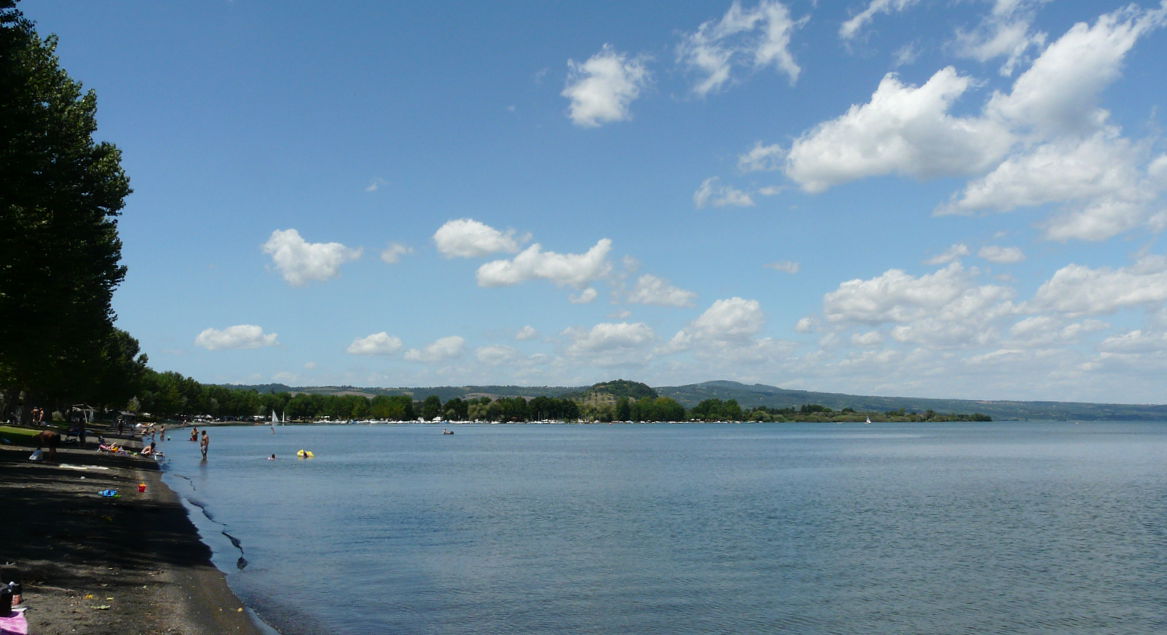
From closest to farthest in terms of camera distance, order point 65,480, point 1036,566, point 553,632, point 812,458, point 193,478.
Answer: point 553,632, point 1036,566, point 65,480, point 193,478, point 812,458

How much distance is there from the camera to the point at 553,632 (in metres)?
22.2

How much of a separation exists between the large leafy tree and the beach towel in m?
21.4

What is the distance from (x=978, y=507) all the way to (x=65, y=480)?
5441 centimetres

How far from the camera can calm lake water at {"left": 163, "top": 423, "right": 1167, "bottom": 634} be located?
956 inches

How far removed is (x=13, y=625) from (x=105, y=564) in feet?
47.0

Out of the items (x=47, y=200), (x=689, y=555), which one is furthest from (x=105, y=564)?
(x=689, y=555)

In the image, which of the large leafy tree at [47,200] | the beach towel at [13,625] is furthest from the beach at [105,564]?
the large leafy tree at [47,200]

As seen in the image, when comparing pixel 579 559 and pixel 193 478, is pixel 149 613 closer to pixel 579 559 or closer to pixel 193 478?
pixel 579 559

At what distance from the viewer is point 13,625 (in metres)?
11.6

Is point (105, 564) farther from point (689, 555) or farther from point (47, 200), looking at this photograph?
point (689, 555)

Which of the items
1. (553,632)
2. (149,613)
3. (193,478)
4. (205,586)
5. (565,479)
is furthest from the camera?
(565,479)

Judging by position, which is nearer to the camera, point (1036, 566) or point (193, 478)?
point (1036, 566)

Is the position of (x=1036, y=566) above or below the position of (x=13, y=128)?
below

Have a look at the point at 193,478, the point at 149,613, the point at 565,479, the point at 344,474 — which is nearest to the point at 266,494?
the point at 193,478
